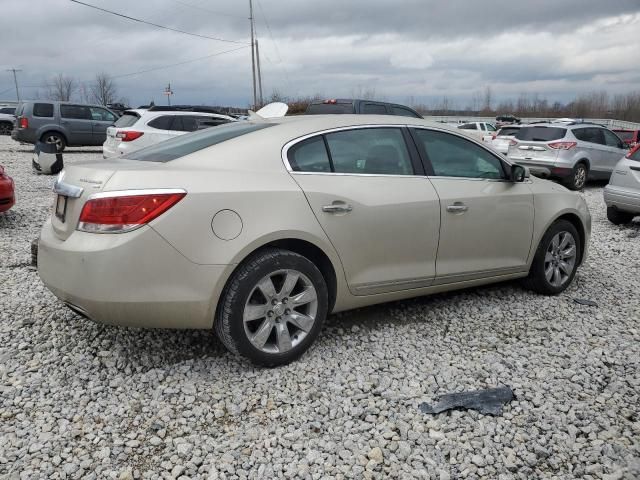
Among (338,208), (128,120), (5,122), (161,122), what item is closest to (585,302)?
(338,208)

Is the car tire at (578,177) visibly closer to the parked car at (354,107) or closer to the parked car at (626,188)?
the parked car at (354,107)

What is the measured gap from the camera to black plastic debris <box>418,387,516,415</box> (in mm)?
3039

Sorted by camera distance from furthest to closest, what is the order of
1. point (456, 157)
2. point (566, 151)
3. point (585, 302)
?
point (566, 151), point (585, 302), point (456, 157)

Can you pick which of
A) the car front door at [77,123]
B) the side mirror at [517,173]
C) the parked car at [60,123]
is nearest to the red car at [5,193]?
the side mirror at [517,173]

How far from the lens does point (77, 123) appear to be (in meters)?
17.7

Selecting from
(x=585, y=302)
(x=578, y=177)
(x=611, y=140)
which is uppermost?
(x=611, y=140)

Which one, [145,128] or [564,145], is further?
[564,145]

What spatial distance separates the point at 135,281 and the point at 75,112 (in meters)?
17.0

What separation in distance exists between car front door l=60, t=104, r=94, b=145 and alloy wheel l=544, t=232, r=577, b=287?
645 inches

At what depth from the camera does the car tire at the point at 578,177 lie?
500 inches

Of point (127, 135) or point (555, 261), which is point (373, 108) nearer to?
point (127, 135)

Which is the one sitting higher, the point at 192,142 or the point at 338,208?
the point at 192,142

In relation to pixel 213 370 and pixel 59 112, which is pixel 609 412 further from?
pixel 59 112

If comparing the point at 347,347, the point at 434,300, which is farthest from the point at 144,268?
the point at 434,300
